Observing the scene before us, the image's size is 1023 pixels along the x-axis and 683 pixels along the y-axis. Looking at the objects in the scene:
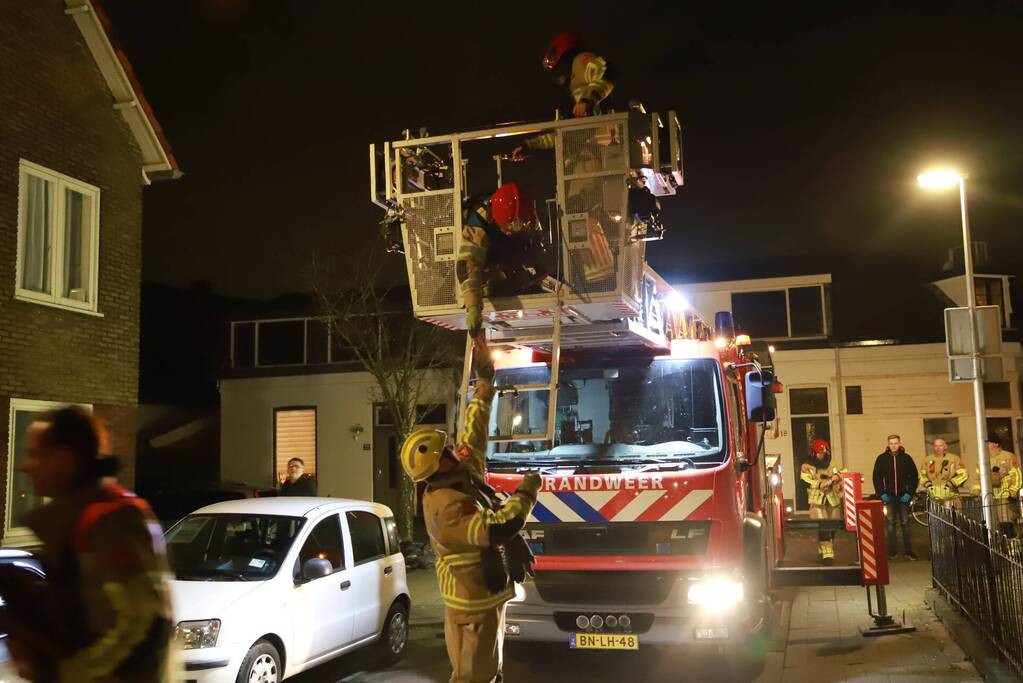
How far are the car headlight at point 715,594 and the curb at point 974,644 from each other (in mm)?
1835

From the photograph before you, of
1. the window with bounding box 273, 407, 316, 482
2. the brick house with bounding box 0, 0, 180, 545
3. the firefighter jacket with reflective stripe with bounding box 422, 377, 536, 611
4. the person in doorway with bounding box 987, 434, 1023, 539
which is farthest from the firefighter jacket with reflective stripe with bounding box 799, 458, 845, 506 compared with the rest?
the window with bounding box 273, 407, 316, 482

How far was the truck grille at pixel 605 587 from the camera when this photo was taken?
651cm

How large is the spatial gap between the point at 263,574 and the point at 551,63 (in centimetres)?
440

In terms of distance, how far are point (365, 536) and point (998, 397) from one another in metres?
18.2

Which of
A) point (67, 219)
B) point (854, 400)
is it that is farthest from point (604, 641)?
point (854, 400)

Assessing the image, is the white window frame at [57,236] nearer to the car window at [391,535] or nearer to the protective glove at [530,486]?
the car window at [391,535]

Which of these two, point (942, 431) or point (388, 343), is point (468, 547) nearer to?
point (388, 343)

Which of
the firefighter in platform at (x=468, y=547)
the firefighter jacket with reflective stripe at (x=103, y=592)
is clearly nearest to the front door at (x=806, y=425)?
the firefighter in platform at (x=468, y=547)

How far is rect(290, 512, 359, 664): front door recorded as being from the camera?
6.84 meters

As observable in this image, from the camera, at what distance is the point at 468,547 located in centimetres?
484

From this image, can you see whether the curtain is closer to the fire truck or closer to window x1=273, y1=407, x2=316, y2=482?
the fire truck

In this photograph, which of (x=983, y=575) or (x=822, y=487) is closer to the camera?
(x=983, y=575)

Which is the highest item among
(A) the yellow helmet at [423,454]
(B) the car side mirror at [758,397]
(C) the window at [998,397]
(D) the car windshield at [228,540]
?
(C) the window at [998,397]

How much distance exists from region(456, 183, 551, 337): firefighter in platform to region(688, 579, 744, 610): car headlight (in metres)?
2.42
